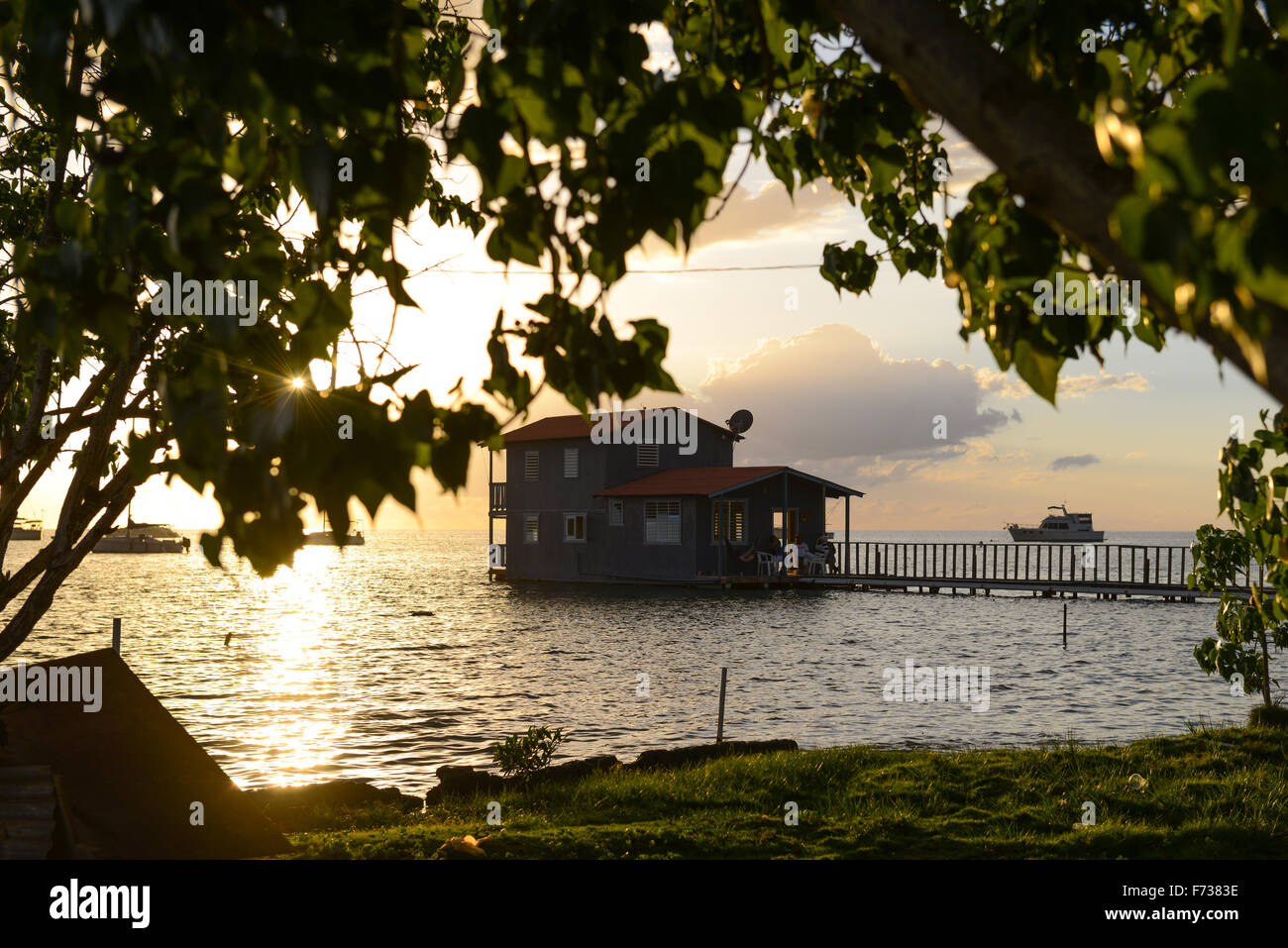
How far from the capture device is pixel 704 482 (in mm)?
49156

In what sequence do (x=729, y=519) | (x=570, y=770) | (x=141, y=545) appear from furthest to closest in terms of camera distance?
(x=141, y=545) → (x=729, y=519) → (x=570, y=770)

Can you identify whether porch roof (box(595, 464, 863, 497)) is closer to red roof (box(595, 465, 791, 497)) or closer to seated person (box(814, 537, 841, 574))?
red roof (box(595, 465, 791, 497))

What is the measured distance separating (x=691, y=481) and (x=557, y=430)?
9061 millimetres

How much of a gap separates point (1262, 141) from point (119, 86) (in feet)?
6.48

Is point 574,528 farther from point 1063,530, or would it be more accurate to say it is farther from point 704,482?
point 1063,530

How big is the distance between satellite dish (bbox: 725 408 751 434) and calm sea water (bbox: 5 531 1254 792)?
11.4 m

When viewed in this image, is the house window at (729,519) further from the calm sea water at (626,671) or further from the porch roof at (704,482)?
the calm sea water at (626,671)

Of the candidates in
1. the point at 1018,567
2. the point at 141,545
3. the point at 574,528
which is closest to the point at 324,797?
the point at 574,528

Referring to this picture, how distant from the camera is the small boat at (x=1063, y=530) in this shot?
170125 millimetres

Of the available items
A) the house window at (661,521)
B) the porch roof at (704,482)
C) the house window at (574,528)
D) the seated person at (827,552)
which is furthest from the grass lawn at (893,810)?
the house window at (574,528)

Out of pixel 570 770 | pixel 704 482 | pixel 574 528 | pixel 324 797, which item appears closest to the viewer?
pixel 324 797

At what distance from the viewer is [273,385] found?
2254 mm

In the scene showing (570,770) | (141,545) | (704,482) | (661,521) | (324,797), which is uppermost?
(704,482)

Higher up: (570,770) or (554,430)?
(554,430)
